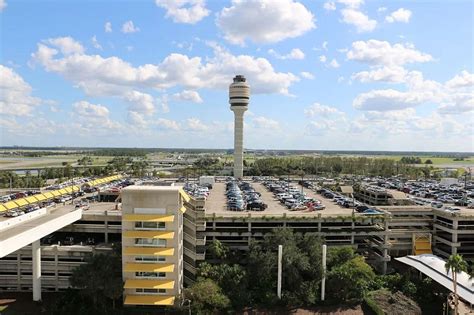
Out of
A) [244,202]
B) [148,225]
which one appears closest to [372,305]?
[244,202]

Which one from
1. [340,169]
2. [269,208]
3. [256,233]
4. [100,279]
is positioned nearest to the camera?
[100,279]

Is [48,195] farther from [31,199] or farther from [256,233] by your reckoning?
[256,233]

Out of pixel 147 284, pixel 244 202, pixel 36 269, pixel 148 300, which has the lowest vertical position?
pixel 148 300

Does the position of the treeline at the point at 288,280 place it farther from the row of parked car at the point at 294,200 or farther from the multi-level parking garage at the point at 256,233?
the row of parked car at the point at 294,200

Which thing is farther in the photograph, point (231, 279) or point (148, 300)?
point (231, 279)

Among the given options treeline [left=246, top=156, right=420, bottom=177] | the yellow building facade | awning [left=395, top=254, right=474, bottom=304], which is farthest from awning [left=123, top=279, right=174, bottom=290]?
treeline [left=246, top=156, right=420, bottom=177]

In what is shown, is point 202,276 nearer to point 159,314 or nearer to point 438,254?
point 159,314

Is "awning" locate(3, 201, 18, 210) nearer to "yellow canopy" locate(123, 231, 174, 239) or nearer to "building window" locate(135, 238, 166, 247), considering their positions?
"yellow canopy" locate(123, 231, 174, 239)
